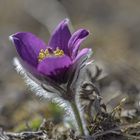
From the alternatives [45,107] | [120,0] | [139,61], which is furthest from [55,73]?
[120,0]

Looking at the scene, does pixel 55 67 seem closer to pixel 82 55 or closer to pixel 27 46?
pixel 82 55

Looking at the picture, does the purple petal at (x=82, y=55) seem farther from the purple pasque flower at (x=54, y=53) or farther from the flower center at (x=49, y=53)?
the flower center at (x=49, y=53)

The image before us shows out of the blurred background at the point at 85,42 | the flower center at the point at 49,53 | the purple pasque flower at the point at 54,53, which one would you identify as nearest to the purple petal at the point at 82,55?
the purple pasque flower at the point at 54,53

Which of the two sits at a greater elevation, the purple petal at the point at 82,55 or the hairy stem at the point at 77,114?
the purple petal at the point at 82,55

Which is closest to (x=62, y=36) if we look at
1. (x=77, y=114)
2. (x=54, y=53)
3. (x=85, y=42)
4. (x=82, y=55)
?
(x=54, y=53)

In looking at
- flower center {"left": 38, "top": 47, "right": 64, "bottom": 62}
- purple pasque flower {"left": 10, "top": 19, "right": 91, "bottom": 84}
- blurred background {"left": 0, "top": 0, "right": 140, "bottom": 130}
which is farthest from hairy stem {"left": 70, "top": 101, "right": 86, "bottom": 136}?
blurred background {"left": 0, "top": 0, "right": 140, "bottom": 130}

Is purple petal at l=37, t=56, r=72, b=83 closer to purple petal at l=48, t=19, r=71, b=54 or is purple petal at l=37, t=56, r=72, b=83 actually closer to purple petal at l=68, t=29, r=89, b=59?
purple petal at l=68, t=29, r=89, b=59

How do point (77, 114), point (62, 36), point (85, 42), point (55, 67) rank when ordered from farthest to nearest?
point (85, 42)
point (62, 36)
point (77, 114)
point (55, 67)

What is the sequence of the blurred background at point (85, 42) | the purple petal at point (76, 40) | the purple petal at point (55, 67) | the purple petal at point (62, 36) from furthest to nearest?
the blurred background at point (85, 42), the purple petal at point (62, 36), the purple petal at point (76, 40), the purple petal at point (55, 67)
